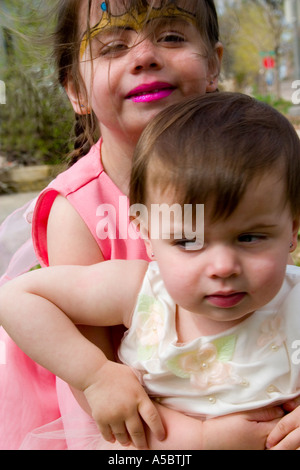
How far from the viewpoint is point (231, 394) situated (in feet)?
3.92

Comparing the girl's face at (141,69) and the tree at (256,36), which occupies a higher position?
the tree at (256,36)

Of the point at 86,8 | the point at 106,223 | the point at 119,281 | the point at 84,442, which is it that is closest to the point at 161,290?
the point at 119,281

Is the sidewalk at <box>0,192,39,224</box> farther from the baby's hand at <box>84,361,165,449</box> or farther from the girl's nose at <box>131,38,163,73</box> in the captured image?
the baby's hand at <box>84,361,165,449</box>

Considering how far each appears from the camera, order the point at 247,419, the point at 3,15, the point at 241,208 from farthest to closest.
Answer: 1. the point at 3,15
2. the point at 247,419
3. the point at 241,208

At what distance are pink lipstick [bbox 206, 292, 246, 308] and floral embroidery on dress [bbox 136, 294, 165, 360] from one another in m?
0.19

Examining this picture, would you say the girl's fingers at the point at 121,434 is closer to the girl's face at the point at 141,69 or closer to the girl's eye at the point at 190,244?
the girl's eye at the point at 190,244

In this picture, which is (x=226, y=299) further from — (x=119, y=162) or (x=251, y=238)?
(x=119, y=162)

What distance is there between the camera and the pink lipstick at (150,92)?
1.44m

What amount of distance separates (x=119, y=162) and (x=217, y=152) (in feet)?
1.98

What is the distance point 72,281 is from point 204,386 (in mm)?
374

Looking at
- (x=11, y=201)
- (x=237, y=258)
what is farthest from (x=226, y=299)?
(x=11, y=201)

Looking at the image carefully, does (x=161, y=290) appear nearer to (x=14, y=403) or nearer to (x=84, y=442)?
(x=84, y=442)

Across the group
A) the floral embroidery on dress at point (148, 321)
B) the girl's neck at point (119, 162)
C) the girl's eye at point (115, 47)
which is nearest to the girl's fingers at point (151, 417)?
the floral embroidery on dress at point (148, 321)

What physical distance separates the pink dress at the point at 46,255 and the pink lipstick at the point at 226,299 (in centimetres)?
46
